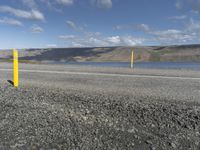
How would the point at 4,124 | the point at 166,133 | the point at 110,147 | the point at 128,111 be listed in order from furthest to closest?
the point at 128,111 < the point at 4,124 < the point at 166,133 < the point at 110,147

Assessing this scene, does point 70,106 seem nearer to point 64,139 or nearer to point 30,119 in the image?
point 30,119

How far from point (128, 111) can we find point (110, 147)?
4.25 feet

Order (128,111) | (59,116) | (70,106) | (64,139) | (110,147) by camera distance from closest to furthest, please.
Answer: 1. (110,147)
2. (64,139)
3. (59,116)
4. (128,111)
5. (70,106)

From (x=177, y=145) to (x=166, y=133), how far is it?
34cm

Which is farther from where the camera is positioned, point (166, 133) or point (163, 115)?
point (163, 115)

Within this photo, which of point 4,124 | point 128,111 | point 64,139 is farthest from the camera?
point 128,111

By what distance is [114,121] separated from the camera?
3482 millimetres

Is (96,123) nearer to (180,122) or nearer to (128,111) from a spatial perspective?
(128,111)

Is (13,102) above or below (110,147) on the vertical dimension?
above

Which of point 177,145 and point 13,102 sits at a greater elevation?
point 13,102

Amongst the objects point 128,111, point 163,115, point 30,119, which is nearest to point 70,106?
point 30,119

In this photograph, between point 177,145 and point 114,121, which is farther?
point 114,121

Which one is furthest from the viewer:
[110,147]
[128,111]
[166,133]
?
[128,111]

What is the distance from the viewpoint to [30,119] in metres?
3.49
